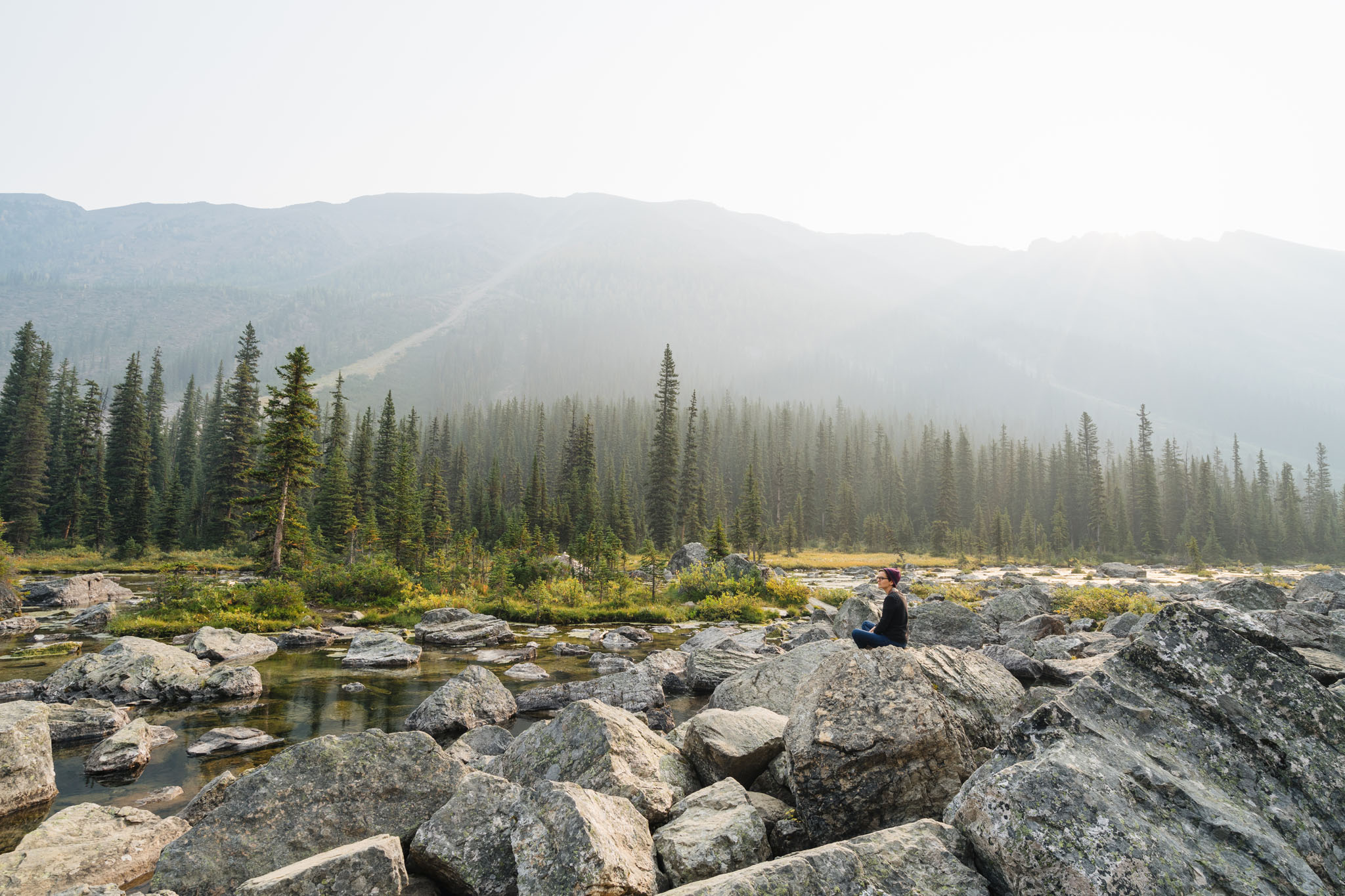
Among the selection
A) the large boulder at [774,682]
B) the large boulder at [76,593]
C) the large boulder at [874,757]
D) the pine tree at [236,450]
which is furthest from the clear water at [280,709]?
the pine tree at [236,450]

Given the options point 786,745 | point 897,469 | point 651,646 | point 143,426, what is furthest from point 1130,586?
point 143,426

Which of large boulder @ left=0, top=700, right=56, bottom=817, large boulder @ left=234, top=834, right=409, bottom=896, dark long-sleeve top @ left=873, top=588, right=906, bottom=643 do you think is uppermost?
dark long-sleeve top @ left=873, top=588, right=906, bottom=643

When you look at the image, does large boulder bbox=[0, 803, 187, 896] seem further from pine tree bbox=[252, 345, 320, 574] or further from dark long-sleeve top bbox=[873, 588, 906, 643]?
pine tree bbox=[252, 345, 320, 574]

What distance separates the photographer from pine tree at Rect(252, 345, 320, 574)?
31406 millimetres

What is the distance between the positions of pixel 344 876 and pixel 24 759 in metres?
8.22

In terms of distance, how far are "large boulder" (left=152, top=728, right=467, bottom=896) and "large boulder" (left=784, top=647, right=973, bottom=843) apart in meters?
4.58

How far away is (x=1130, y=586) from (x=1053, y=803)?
41.9 meters

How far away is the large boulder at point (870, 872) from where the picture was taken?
445 centimetres

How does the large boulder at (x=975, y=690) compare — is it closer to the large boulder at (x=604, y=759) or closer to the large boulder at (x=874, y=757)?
the large boulder at (x=874, y=757)

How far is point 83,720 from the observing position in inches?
489

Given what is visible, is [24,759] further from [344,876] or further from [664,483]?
[664,483]

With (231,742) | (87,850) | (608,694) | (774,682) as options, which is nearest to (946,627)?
(774,682)

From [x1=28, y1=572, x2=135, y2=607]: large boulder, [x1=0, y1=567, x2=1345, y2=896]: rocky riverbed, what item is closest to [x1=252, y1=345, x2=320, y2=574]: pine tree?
[x1=28, y1=572, x2=135, y2=607]: large boulder

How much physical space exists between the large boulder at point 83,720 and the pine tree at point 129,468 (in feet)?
180
